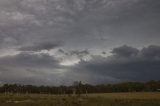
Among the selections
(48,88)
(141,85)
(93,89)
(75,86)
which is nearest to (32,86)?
(48,88)

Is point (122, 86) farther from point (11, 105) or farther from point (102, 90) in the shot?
point (11, 105)

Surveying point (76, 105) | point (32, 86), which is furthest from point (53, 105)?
point (32, 86)

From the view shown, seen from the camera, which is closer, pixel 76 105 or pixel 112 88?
pixel 76 105

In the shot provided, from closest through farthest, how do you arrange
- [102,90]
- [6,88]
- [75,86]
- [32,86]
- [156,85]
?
[75,86], [156,85], [102,90], [6,88], [32,86]

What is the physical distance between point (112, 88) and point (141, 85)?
1540 cm

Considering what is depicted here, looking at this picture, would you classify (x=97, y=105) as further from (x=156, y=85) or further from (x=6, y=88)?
(x=6, y=88)

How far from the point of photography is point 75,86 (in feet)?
447

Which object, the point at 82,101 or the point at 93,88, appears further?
the point at 93,88

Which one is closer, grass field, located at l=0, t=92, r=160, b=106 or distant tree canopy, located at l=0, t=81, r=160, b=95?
grass field, located at l=0, t=92, r=160, b=106

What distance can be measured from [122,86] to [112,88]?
5396 millimetres

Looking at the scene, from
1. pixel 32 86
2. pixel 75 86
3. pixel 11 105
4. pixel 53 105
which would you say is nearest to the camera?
pixel 53 105

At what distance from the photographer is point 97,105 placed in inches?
2363

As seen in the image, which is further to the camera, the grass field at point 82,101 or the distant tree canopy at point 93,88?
the distant tree canopy at point 93,88

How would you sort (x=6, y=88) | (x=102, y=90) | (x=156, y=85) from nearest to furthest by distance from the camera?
(x=156, y=85) < (x=102, y=90) < (x=6, y=88)
